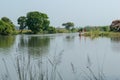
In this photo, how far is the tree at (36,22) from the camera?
253ft

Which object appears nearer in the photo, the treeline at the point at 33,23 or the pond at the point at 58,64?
the pond at the point at 58,64

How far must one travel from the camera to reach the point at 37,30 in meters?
77.8

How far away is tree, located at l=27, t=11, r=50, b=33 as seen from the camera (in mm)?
77250

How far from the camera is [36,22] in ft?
255

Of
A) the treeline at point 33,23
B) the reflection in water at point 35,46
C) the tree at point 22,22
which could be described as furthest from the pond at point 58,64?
the tree at point 22,22

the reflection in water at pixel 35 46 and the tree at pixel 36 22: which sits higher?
the tree at pixel 36 22

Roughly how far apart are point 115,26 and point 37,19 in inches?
1193

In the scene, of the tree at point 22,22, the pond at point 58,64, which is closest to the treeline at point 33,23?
the tree at point 22,22

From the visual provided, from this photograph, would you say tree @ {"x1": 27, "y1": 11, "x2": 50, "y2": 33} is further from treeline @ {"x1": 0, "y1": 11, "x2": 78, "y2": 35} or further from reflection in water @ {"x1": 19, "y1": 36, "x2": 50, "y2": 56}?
reflection in water @ {"x1": 19, "y1": 36, "x2": 50, "y2": 56}

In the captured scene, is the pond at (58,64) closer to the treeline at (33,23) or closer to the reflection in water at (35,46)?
the reflection in water at (35,46)

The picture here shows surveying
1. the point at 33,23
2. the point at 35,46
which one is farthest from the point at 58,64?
the point at 33,23

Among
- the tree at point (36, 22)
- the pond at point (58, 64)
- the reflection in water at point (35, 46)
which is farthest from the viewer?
the tree at point (36, 22)

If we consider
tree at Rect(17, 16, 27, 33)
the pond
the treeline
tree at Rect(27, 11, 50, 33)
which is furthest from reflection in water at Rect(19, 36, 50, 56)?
tree at Rect(17, 16, 27, 33)

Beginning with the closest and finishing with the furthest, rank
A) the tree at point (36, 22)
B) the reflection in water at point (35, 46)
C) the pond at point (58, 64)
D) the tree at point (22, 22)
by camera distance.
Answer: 1. the pond at point (58, 64)
2. the reflection in water at point (35, 46)
3. the tree at point (36, 22)
4. the tree at point (22, 22)
